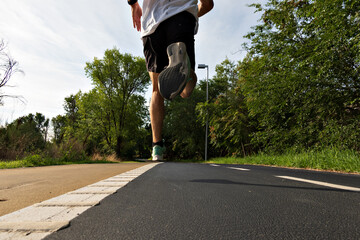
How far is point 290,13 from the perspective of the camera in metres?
7.84

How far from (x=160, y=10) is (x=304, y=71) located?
595cm

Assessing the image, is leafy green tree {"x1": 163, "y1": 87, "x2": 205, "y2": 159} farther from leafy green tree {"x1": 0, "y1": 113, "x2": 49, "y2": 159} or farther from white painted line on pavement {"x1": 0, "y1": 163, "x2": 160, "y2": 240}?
white painted line on pavement {"x1": 0, "y1": 163, "x2": 160, "y2": 240}

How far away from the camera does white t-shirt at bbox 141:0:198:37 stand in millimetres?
2535

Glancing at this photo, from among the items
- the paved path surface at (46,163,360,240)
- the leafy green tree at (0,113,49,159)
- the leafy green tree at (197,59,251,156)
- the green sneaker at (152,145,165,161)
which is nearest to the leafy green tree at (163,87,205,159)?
the leafy green tree at (197,59,251,156)

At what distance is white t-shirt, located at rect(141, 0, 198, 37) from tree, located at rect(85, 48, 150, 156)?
2405 centimetres

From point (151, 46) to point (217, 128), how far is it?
13.7 meters

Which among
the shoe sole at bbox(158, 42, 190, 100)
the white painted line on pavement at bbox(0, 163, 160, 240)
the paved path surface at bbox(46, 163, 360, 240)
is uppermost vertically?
the shoe sole at bbox(158, 42, 190, 100)

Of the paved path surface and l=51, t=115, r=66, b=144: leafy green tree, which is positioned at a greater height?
l=51, t=115, r=66, b=144: leafy green tree

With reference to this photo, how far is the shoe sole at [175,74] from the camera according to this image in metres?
2.25

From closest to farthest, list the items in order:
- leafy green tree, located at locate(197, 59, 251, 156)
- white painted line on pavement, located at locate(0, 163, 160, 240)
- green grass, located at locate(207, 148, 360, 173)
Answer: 1. white painted line on pavement, located at locate(0, 163, 160, 240)
2. green grass, located at locate(207, 148, 360, 173)
3. leafy green tree, located at locate(197, 59, 251, 156)

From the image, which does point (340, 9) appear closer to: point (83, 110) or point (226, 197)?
point (226, 197)

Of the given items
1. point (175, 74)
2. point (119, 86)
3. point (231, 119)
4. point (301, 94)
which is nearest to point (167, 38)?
point (175, 74)

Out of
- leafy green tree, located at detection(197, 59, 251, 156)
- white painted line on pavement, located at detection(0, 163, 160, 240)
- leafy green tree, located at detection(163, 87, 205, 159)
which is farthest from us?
leafy green tree, located at detection(163, 87, 205, 159)

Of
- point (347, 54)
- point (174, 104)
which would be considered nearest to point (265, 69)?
point (347, 54)
